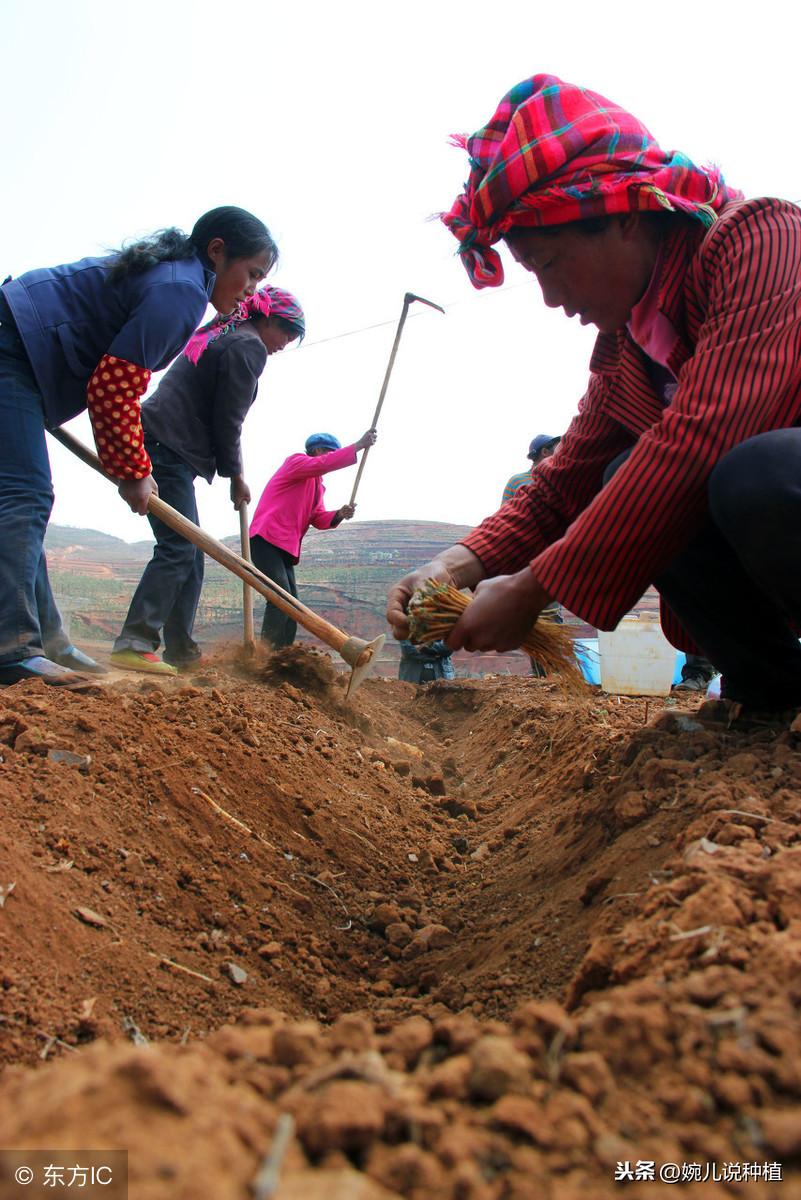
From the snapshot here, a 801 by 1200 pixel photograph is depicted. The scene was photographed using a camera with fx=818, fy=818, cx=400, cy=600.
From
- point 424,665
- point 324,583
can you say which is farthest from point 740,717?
point 324,583

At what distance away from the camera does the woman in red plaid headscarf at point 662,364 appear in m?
1.57

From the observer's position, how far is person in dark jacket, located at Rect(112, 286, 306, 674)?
4143mm

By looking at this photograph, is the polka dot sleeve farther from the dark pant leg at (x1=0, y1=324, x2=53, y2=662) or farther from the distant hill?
the distant hill

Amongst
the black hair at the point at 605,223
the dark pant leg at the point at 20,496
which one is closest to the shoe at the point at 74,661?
the dark pant leg at the point at 20,496

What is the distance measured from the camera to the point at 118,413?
2.92 meters

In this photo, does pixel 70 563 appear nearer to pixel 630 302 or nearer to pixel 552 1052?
pixel 630 302

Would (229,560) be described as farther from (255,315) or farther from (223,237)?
(255,315)

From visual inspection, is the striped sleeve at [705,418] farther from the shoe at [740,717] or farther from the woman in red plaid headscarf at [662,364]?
the shoe at [740,717]

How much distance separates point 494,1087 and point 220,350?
422 centimetres

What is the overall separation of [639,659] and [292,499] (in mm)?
2591

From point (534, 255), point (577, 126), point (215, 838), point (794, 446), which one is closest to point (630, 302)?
point (534, 255)

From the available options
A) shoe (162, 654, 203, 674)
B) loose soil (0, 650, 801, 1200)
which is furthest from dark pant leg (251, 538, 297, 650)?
loose soil (0, 650, 801, 1200)

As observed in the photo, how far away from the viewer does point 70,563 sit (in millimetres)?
11953

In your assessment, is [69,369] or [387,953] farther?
[69,369]
